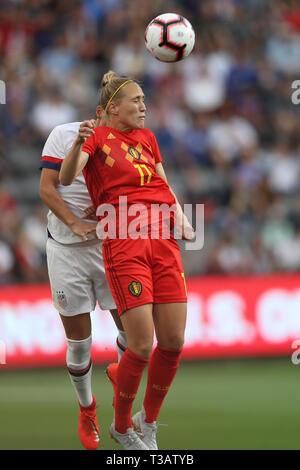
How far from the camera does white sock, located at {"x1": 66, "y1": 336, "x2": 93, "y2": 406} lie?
20.2ft

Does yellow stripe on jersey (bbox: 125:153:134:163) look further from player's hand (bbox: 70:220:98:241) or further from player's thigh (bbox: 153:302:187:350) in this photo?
player's thigh (bbox: 153:302:187:350)

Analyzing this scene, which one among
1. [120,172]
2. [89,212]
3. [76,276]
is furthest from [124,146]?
[76,276]

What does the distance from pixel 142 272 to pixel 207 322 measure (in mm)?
5672

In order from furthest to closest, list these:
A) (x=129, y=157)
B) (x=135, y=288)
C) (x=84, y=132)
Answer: (x=129, y=157)
(x=135, y=288)
(x=84, y=132)

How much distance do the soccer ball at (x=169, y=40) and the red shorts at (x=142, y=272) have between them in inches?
56.0

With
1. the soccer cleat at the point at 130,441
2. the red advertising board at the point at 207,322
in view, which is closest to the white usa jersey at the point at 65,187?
the soccer cleat at the point at 130,441

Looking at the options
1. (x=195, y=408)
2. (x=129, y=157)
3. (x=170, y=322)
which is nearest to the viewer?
(x=170, y=322)

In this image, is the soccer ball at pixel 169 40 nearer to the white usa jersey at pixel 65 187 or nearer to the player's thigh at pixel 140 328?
the white usa jersey at pixel 65 187

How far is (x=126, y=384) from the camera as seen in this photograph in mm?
5391

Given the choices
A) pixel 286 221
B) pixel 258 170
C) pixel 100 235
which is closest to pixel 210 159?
pixel 258 170

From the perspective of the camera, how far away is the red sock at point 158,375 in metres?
5.46

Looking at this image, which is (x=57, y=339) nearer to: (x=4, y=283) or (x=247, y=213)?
(x=4, y=283)

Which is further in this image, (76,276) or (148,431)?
(76,276)

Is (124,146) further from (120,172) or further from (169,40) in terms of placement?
(169,40)
